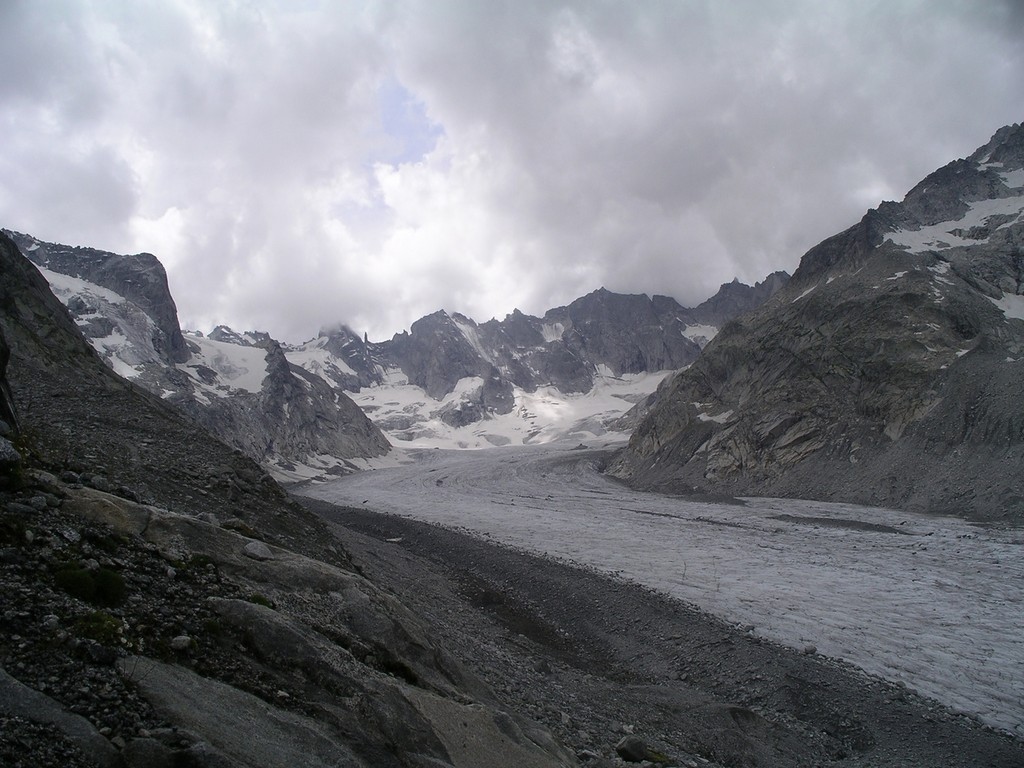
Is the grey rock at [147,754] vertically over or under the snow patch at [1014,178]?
under

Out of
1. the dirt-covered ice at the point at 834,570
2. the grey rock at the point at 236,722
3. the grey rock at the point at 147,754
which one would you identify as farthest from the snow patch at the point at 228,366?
the grey rock at the point at 147,754

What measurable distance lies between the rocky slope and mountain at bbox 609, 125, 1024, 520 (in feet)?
141

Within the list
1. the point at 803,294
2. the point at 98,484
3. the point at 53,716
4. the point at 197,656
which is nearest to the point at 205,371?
the point at 803,294

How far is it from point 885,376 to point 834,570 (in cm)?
4130

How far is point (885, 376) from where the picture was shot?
194 ft

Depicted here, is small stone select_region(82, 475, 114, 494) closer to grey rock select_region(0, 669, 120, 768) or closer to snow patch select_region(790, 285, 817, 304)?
grey rock select_region(0, 669, 120, 768)

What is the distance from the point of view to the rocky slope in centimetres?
482

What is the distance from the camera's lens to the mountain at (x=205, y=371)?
116m

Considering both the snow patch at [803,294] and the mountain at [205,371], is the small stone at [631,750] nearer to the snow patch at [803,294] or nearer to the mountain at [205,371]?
the snow patch at [803,294]

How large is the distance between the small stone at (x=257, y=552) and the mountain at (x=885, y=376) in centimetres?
4462

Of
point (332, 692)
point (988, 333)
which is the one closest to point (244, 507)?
point (332, 692)

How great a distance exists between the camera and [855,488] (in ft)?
163

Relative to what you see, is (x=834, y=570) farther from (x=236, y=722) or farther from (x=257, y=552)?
(x=236, y=722)

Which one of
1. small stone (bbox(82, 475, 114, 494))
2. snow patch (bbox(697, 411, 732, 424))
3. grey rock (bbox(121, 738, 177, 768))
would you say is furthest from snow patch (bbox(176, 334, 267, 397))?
grey rock (bbox(121, 738, 177, 768))
